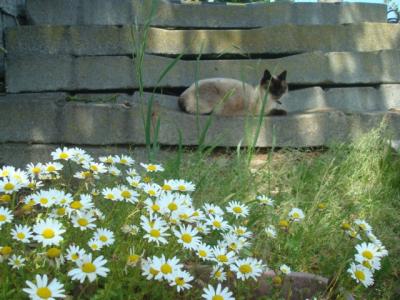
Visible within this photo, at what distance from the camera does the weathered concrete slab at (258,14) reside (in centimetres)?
450

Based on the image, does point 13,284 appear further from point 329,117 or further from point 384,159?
point 329,117

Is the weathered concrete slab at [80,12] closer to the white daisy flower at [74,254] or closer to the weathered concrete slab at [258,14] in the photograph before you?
the weathered concrete slab at [258,14]

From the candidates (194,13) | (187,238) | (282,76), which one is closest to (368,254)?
(187,238)

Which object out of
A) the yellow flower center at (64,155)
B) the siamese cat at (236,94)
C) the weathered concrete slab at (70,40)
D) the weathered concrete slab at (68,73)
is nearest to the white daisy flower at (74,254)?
the yellow flower center at (64,155)

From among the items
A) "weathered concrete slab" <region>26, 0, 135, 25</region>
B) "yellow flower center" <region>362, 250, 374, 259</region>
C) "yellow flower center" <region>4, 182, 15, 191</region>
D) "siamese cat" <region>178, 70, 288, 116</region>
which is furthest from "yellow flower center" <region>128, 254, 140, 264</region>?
"weathered concrete slab" <region>26, 0, 135, 25</region>

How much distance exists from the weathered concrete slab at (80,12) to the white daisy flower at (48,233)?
3.41 metres

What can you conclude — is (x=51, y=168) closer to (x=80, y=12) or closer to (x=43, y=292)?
(x=43, y=292)

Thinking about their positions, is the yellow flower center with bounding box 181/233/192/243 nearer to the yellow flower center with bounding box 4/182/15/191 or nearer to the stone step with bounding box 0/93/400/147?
the yellow flower center with bounding box 4/182/15/191

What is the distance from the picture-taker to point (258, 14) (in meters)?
4.70

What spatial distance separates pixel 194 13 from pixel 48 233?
3.73 m

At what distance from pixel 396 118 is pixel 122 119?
6.98ft

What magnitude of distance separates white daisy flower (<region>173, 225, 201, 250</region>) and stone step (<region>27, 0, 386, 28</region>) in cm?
310

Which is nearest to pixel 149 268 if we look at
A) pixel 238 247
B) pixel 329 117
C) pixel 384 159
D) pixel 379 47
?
pixel 238 247

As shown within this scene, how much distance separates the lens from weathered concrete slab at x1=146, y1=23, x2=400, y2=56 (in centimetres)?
416
